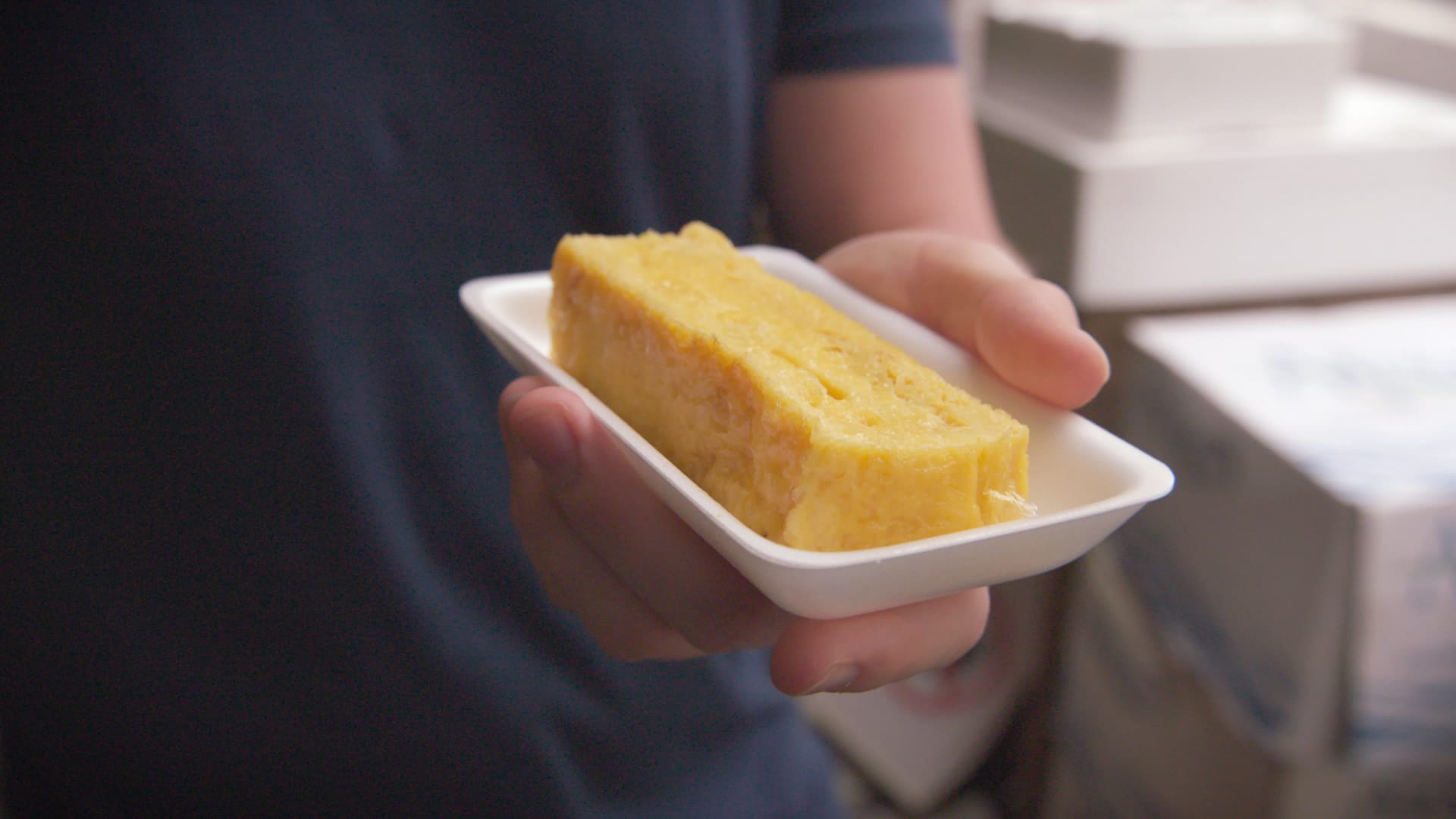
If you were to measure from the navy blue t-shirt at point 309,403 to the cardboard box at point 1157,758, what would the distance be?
0.64 metres

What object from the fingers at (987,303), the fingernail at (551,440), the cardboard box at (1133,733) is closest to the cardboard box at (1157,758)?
the cardboard box at (1133,733)

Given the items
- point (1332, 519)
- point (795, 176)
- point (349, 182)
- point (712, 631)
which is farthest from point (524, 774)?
point (1332, 519)

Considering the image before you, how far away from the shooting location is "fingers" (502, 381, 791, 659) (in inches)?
21.9

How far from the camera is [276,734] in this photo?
0.77 meters

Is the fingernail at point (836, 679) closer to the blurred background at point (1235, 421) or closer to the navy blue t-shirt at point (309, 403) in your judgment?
the navy blue t-shirt at point (309, 403)

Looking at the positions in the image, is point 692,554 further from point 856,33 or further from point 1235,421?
point 1235,421

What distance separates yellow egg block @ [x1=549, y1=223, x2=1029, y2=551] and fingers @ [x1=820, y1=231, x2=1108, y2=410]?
0.04 meters

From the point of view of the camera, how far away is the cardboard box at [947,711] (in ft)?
5.93

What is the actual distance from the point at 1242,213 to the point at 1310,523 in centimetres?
53

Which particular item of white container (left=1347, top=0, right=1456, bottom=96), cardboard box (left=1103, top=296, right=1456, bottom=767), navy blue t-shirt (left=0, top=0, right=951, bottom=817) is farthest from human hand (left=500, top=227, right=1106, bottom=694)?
white container (left=1347, top=0, right=1456, bottom=96)

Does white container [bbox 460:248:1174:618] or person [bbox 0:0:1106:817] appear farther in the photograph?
person [bbox 0:0:1106:817]

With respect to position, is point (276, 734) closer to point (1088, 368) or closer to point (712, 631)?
point (712, 631)

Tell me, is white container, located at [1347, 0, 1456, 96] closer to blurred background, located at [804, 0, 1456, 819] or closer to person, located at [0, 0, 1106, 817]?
blurred background, located at [804, 0, 1456, 819]

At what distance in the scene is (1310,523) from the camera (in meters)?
1.06
